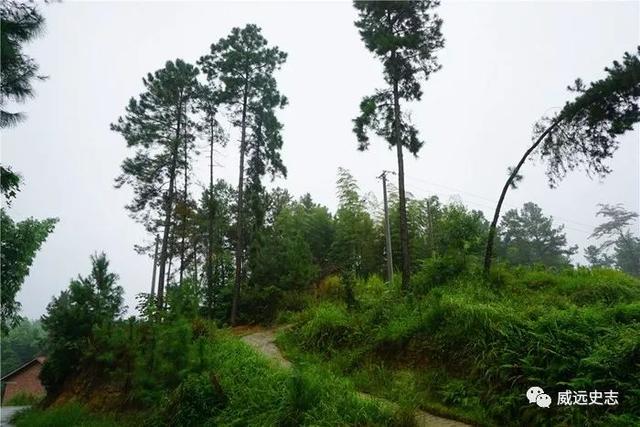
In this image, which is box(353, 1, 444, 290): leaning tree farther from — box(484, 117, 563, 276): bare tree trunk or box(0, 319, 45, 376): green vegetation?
box(0, 319, 45, 376): green vegetation

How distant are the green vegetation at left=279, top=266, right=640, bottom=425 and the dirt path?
0.71 feet

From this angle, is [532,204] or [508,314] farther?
[532,204]

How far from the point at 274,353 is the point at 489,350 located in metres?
6.90

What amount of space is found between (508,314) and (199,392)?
617 cm

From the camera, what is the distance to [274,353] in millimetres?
12109

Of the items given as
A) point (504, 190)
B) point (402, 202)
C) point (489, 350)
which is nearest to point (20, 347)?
point (402, 202)

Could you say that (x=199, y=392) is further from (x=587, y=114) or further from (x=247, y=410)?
(x=587, y=114)

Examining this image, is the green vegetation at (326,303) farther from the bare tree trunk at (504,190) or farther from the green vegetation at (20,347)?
the green vegetation at (20,347)

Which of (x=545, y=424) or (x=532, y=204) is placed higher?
(x=532, y=204)

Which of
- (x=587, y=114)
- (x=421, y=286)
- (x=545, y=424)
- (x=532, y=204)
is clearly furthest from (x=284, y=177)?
(x=532, y=204)

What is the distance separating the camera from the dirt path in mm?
5953

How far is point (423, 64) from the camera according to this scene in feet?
48.6

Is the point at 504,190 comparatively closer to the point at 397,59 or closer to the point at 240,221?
the point at 397,59

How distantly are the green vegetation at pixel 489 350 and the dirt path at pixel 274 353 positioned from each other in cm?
22
